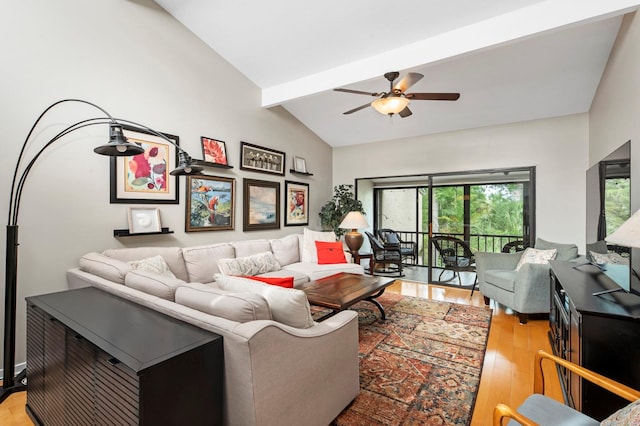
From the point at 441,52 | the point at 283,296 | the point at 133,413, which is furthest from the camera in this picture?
the point at 441,52

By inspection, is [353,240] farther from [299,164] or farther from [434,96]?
[434,96]

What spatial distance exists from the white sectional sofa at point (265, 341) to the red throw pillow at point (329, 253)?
2591 mm

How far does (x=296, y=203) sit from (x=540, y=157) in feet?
12.8

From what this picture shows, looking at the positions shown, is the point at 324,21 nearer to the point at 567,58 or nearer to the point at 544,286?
the point at 567,58

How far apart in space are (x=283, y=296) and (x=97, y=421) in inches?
36.7

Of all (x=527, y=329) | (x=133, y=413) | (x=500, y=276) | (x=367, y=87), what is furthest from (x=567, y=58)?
(x=133, y=413)

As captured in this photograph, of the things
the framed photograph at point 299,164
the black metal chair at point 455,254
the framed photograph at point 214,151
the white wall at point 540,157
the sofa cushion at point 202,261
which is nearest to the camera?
the sofa cushion at point 202,261

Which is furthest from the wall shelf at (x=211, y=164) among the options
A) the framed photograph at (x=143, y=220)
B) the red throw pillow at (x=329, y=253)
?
the red throw pillow at (x=329, y=253)

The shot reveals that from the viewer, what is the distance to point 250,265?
3.70 metres

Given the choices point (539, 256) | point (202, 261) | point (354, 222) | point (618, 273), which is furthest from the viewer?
point (354, 222)

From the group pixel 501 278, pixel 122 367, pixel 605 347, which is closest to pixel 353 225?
pixel 501 278

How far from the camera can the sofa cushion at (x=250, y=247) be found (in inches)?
157

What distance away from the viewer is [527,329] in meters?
3.19

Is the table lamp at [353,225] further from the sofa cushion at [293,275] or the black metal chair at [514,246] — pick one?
the black metal chair at [514,246]
